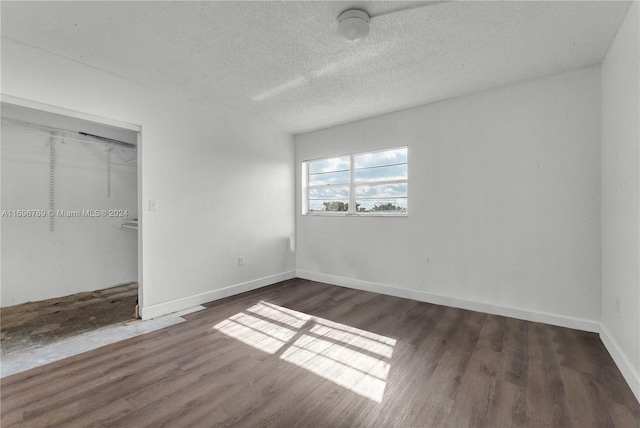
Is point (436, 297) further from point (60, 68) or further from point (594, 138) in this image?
point (60, 68)

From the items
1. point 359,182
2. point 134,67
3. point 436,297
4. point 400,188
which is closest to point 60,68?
point 134,67

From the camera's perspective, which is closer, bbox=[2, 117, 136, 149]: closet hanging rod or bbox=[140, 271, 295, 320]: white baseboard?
bbox=[140, 271, 295, 320]: white baseboard

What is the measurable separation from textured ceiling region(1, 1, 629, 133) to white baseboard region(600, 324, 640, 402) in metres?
2.41

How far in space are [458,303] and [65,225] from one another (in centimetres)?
525

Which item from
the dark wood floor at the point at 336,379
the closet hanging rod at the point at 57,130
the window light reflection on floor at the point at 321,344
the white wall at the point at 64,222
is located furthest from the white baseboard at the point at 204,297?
the closet hanging rod at the point at 57,130

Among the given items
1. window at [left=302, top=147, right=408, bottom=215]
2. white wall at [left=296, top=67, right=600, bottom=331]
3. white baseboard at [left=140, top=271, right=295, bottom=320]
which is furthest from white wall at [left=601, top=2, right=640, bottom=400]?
white baseboard at [left=140, top=271, right=295, bottom=320]

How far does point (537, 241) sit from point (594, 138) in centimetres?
109

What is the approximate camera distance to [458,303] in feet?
10.8

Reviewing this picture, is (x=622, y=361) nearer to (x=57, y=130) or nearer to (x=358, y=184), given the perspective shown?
(x=358, y=184)

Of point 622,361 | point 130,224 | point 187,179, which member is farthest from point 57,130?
point 622,361

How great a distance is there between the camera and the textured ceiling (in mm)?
1842

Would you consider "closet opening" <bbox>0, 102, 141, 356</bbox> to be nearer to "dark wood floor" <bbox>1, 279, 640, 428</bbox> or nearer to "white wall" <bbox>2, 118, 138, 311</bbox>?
"white wall" <bbox>2, 118, 138, 311</bbox>

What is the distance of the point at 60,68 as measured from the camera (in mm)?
2391

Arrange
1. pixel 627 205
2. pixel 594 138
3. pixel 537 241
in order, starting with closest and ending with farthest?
pixel 627 205, pixel 594 138, pixel 537 241
